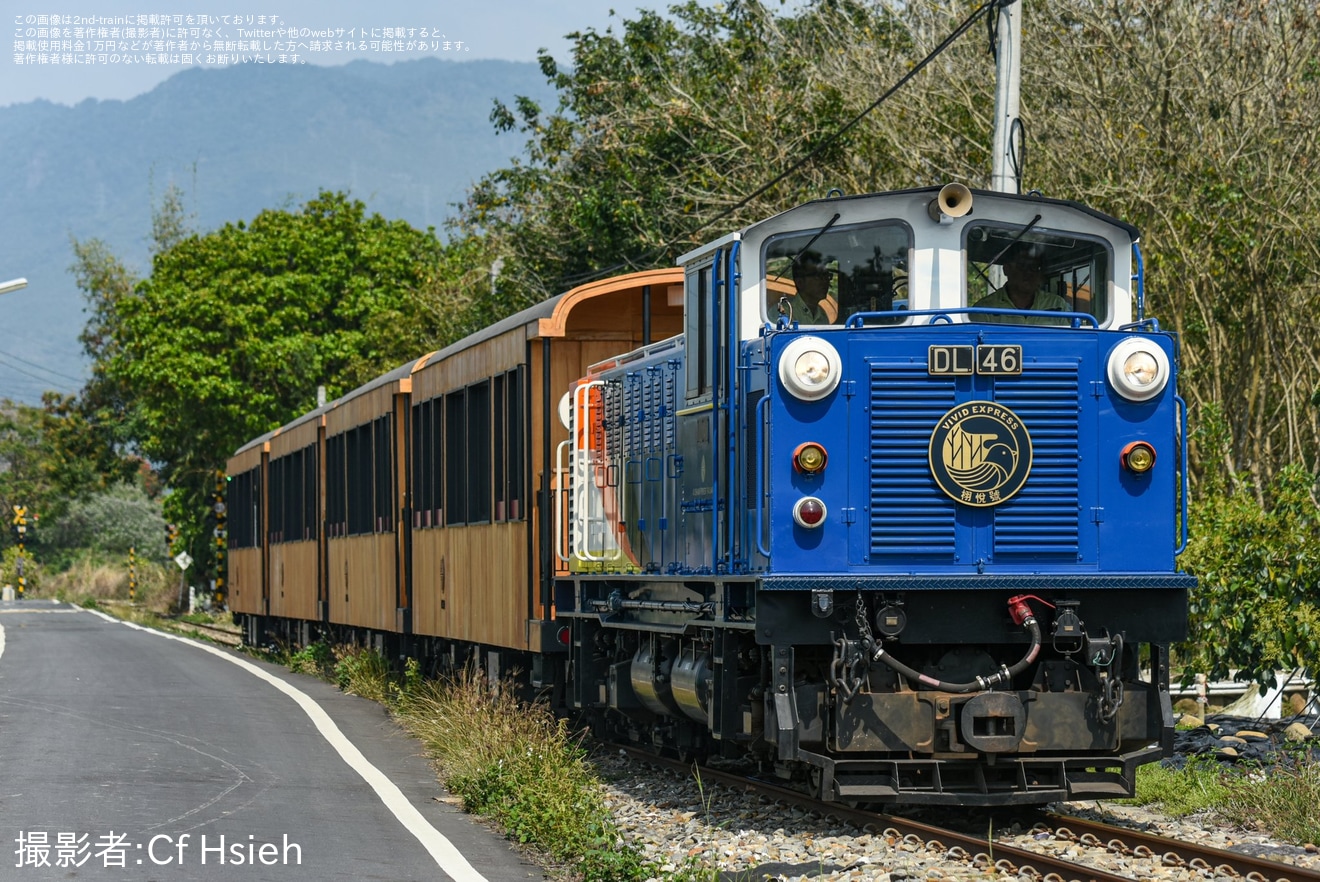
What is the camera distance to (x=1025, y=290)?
32.2 ft

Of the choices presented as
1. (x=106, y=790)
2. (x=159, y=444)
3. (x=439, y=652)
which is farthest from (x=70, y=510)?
(x=106, y=790)

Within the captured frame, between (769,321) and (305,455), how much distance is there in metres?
16.9

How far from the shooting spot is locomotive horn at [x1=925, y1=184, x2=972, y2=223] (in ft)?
31.5

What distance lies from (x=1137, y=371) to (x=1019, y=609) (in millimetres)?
1442

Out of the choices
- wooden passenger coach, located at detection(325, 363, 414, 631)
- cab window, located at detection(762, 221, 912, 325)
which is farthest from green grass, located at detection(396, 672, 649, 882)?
wooden passenger coach, located at detection(325, 363, 414, 631)

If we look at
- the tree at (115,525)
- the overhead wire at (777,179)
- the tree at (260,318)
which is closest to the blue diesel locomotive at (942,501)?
the overhead wire at (777,179)

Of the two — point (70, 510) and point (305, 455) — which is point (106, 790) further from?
point (70, 510)

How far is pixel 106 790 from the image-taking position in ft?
35.6

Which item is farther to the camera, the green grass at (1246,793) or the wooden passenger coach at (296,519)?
the wooden passenger coach at (296,519)

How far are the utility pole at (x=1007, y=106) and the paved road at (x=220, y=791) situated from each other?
6.67 metres

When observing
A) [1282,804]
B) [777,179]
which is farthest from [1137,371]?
[777,179]

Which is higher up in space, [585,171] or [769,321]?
[585,171]

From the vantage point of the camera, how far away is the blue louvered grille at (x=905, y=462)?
362 inches

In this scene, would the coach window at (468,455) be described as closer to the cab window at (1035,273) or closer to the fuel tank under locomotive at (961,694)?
the fuel tank under locomotive at (961,694)
